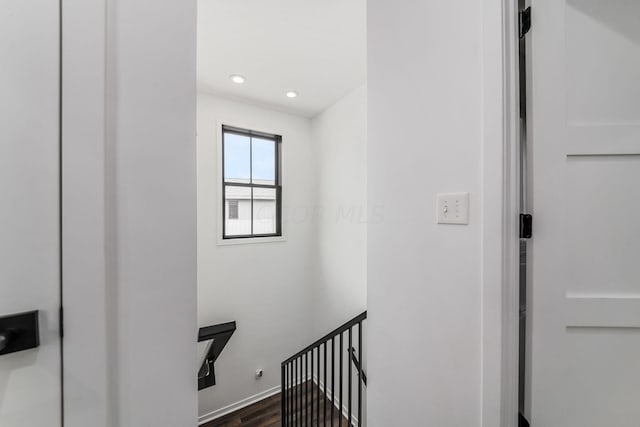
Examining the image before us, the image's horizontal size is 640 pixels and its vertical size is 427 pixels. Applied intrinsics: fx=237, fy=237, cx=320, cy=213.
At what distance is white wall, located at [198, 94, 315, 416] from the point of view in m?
2.73

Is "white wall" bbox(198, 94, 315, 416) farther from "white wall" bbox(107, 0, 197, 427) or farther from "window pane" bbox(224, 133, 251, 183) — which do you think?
"white wall" bbox(107, 0, 197, 427)

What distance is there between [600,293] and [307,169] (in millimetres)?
3004

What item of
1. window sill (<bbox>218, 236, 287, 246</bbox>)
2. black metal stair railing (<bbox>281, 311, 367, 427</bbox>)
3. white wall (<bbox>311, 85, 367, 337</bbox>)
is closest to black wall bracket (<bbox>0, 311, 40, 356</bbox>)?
black metal stair railing (<bbox>281, 311, 367, 427</bbox>)

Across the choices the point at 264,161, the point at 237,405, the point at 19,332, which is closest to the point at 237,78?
the point at 264,161

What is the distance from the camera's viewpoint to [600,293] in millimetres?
796

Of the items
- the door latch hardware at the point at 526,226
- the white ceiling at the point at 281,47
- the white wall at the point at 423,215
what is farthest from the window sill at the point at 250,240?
the door latch hardware at the point at 526,226

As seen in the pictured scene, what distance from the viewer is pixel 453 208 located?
3.13 feet

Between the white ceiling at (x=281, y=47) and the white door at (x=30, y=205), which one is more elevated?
the white ceiling at (x=281, y=47)

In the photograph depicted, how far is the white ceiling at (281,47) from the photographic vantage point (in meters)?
1.59

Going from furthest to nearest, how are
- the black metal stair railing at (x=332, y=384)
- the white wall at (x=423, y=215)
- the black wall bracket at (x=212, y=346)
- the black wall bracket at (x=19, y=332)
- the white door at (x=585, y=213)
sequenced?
1. the black wall bracket at (x=212, y=346)
2. the black metal stair railing at (x=332, y=384)
3. the white wall at (x=423, y=215)
4. the white door at (x=585, y=213)
5. the black wall bracket at (x=19, y=332)

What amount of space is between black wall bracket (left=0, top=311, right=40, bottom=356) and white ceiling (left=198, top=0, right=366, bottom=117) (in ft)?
6.25

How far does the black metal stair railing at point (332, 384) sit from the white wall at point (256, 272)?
524mm

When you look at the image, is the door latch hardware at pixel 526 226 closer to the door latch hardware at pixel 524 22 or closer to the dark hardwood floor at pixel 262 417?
the door latch hardware at pixel 524 22

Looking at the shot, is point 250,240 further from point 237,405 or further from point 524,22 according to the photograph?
point 524,22
